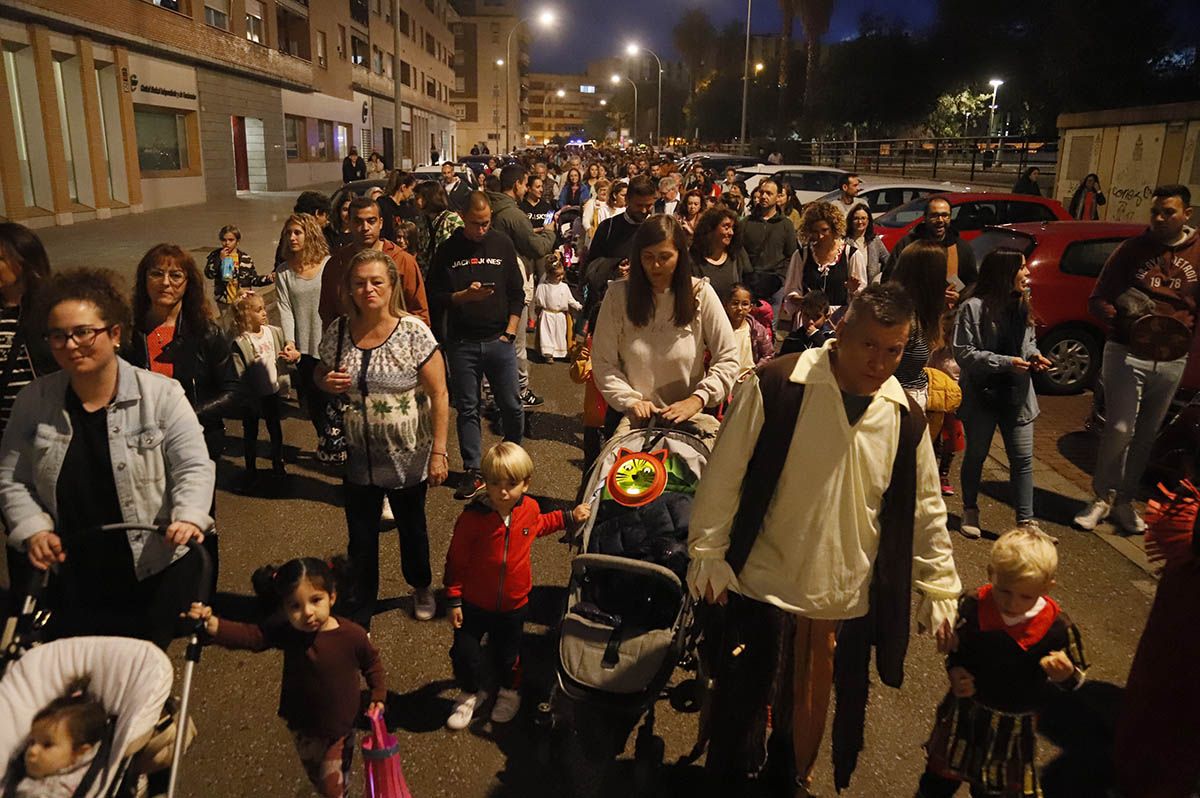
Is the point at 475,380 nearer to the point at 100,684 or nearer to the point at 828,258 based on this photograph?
the point at 828,258

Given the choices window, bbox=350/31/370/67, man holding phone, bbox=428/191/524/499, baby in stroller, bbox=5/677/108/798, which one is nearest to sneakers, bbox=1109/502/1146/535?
man holding phone, bbox=428/191/524/499

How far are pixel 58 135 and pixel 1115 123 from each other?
25.1 metres

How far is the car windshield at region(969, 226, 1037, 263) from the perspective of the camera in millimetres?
9172

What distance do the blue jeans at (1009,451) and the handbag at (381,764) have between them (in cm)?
436

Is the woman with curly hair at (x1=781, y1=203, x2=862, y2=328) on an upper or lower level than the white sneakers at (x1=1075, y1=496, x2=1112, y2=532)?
upper

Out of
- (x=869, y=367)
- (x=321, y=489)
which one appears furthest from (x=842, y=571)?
(x=321, y=489)

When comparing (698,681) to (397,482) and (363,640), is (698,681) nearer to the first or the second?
(363,640)

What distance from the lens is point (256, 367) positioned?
6.02m

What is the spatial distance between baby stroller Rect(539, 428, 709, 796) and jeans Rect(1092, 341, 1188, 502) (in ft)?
11.5

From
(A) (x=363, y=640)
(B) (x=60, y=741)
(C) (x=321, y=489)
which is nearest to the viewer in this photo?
(B) (x=60, y=741)

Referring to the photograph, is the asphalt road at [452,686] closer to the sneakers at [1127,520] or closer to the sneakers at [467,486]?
the sneakers at [467,486]

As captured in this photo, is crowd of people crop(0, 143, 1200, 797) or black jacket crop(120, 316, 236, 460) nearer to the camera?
crowd of people crop(0, 143, 1200, 797)

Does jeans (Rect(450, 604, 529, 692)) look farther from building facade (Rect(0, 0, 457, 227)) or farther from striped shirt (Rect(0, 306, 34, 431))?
building facade (Rect(0, 0, 457, 227))

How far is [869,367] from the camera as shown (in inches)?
107
